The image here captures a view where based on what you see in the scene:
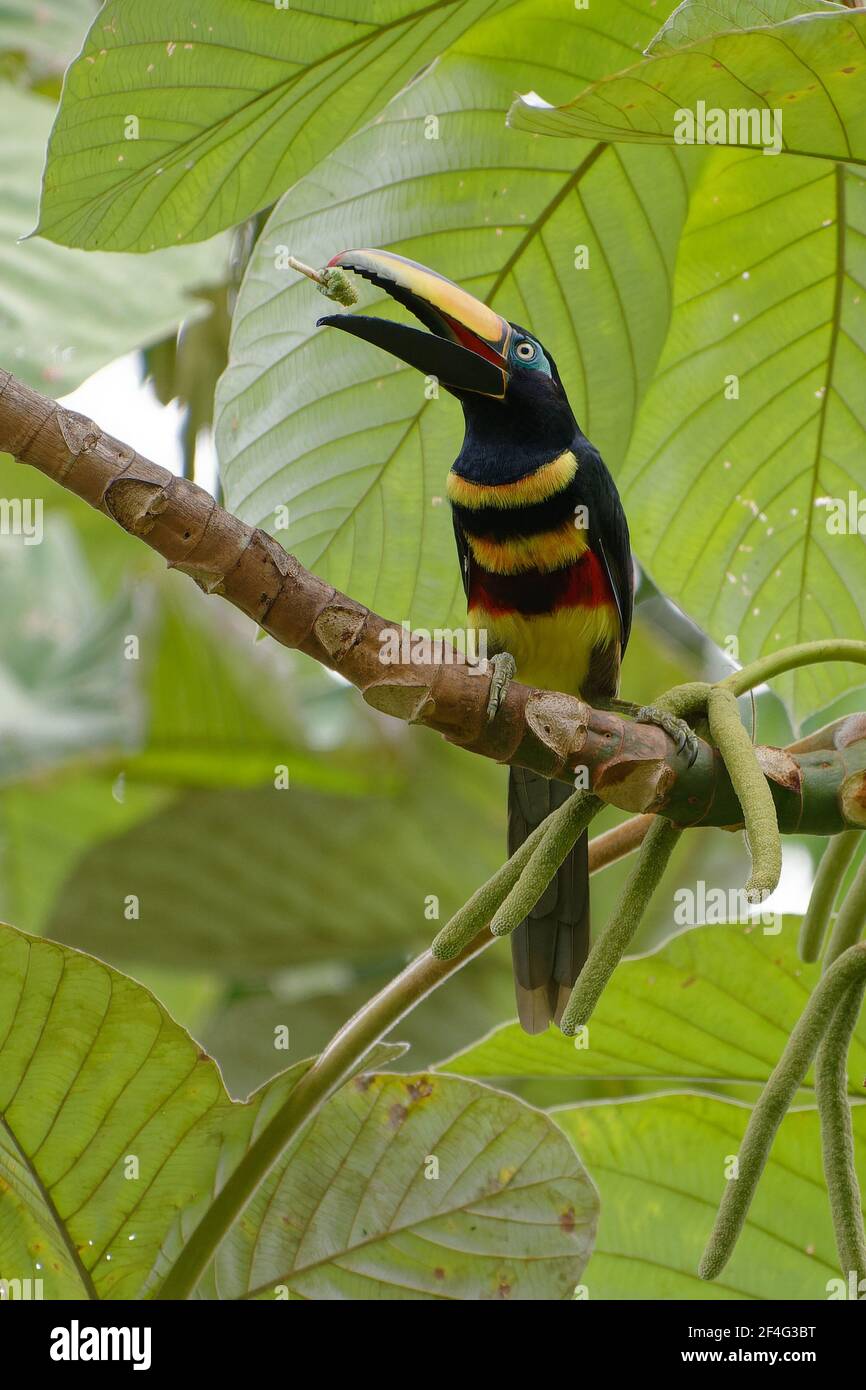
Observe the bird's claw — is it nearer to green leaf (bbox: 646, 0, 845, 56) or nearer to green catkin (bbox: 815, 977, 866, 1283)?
green catkin (bbox: 815, 977, 866, 1283)

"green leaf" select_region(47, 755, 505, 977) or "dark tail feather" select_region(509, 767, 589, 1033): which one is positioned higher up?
"green leaf" select_region(47, 755, 505, 977)

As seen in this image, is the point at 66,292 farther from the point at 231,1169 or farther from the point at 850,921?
the point at 850,921

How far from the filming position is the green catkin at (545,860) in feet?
4.17

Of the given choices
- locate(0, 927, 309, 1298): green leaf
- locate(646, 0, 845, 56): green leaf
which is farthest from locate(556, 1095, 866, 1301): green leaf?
locate(646, 0, 845, 56): green leaf

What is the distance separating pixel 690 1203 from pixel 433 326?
131cm

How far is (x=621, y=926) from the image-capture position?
4.34 ft

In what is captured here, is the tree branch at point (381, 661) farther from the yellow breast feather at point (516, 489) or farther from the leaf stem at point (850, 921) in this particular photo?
the yellow breast feather at point (516, 489)

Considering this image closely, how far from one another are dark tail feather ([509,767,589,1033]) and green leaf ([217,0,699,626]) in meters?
0.61

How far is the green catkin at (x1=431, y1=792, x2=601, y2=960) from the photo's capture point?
1.32m

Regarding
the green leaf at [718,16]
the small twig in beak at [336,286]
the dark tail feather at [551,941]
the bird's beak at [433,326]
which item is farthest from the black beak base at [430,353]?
the dark tail feather at [551,941]

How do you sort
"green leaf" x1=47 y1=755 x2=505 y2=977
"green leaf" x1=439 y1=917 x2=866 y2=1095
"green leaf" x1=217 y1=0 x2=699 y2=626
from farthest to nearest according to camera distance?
"green leaf" x1=47 y1=755 x2=505 y2=977 → "green leaf" x1=217 y1=0 x2=699 y2=626 → "green leaf" x1=439 y1=917 x2=866 y2=1095

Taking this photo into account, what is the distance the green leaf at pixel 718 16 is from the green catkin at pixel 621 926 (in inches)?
28.6

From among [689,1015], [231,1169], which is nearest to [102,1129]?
[231,1169]

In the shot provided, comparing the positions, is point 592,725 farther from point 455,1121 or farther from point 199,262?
point 199,262
